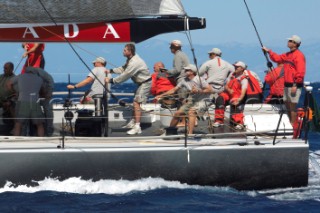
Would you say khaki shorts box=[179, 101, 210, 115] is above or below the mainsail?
below

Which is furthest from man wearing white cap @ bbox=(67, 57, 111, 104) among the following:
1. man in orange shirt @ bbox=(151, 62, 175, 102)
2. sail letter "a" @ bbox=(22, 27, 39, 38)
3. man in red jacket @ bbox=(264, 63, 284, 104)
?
man in red jacket @ bbox=(264, 63, 284, 104)

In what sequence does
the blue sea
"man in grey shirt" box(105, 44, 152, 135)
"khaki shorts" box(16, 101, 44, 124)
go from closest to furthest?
1. the blue sea
2. "khaki shorts" box(16, 101, 44, 124)
3. "man in grey shirt" box(105, 44, 152, 135)

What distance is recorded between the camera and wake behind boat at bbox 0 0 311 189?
11.1 m

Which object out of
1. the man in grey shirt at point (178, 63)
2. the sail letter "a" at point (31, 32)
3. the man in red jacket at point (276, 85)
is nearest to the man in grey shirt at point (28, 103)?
the sail letter "a" at point (31, 32)

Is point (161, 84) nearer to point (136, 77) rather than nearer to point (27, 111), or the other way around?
point (136, 77)

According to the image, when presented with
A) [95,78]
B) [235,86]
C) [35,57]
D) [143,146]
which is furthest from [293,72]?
[35,57]

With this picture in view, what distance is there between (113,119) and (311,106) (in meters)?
2.83

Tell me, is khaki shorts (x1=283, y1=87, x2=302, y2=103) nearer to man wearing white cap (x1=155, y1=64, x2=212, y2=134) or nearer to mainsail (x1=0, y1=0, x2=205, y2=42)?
man wearing white cap (x1=155, y1=64, x2=212, y2=134)

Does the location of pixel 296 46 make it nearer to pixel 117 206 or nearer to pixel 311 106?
pixel 311 106

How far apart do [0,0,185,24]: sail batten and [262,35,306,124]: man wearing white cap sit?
151 cm

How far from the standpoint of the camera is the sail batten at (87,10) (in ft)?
39.2

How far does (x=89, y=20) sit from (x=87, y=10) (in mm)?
139

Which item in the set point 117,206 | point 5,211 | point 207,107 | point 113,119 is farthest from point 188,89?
point 5,211

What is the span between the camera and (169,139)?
1169 centimetres
